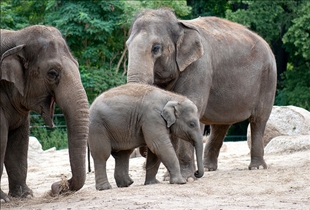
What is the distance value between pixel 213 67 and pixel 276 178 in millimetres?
1837

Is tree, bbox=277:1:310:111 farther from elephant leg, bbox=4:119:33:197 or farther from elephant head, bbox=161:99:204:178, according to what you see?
elephant leg, bbox=4:119:33:197

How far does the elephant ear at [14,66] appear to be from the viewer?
7.44 metres

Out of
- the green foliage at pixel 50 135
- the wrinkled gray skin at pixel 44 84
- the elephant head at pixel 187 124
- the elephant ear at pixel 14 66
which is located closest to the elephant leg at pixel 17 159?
the wrinkled gray skin at pixel 44 84

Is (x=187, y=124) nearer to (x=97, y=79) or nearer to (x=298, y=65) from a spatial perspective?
(x=97, y=79)

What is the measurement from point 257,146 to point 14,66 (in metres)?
4.80

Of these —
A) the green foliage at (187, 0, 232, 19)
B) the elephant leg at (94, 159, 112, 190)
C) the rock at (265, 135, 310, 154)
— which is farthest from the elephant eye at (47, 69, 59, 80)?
the green foliage at (187, 0, 232, 19)

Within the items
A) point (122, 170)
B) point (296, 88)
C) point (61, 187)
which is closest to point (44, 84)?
point (61, 187)

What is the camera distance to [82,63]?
25719 millimetres

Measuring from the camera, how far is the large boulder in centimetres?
1467

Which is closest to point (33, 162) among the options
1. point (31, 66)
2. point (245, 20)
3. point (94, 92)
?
point (31, 66)

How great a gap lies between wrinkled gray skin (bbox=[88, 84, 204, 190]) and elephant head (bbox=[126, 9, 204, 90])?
45cm

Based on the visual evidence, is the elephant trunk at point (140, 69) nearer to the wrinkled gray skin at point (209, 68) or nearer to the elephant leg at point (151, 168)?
the wrinkled gray skin at point (209, 68)

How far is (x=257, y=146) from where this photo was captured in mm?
11180

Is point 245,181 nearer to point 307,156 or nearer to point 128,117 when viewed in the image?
point 128,117
